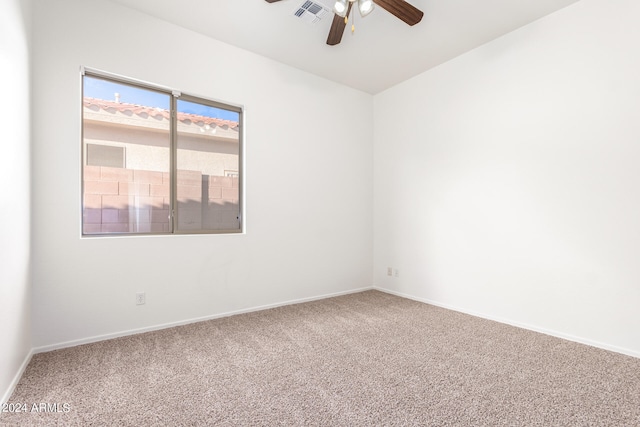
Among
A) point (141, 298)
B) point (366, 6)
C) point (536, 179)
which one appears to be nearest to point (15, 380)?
point (141, 298)

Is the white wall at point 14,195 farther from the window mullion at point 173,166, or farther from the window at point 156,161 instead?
the window mullion at point 173,166

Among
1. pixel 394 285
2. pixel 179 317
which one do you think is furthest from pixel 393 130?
pixel 179 317

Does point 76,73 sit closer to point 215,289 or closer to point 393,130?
point 215,289

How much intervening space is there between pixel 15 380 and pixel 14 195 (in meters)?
1.11

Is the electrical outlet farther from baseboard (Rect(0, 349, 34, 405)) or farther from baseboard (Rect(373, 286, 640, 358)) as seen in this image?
baseboard (Rect(373, 286, 640, 358))

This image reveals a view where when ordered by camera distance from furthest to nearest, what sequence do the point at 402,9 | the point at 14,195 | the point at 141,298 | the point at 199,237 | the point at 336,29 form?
the point at 199,237, the point at 141,298, the point at 336,29, the point at 402,9, the point at 14,195

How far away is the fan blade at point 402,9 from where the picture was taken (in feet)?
7.26

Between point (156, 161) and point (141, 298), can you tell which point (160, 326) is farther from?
point (156, 161)

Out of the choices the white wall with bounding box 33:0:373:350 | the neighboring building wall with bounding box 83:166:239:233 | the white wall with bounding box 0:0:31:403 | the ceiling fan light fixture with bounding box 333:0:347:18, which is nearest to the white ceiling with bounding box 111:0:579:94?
the white wall with bounding box 33:0:373:350

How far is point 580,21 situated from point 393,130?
6.75 feet

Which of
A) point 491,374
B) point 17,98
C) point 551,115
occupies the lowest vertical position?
point 491,374

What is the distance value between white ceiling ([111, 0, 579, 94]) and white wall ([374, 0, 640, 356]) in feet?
0.82

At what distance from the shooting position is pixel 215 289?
310 centimetres

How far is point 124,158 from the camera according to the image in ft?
9.12
